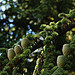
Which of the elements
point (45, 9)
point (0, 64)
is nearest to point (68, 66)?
point (0, 64)

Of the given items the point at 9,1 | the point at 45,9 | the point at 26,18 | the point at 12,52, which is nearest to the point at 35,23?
the point at 26,18

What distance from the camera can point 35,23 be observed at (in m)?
4.08

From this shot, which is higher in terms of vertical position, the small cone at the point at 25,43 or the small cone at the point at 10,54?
the small cone at the point at 25,43

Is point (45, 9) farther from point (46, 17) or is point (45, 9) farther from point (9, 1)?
point (9, 1)

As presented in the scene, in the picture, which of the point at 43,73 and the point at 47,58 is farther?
the point at 47,58

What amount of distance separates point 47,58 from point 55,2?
2840mm

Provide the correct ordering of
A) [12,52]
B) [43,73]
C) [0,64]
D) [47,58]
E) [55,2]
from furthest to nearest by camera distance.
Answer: [55,2]
[12,52]
[0,64]
[47,58]
[43,73]

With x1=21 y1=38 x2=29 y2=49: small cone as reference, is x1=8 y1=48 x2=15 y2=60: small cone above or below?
below

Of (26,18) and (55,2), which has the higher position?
(55,2)

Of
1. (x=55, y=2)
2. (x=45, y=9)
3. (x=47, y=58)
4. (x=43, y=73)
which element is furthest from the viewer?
(x=55, y=2)

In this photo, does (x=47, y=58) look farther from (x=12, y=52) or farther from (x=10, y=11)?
(x=10, y=11)

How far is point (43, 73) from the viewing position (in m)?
1.14

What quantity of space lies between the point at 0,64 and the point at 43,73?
20.0 inches

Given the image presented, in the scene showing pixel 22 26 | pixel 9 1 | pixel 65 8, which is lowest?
pixel 22 26
